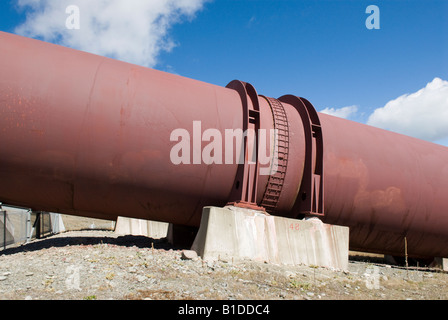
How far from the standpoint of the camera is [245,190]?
6312 mm

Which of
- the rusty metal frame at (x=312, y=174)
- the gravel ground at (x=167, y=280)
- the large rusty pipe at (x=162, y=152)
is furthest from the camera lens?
the rusty metal frame at (x=312, y=174)

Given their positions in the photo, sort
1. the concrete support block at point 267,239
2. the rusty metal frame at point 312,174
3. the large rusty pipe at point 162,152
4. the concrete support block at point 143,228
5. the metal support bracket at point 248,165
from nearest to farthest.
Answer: the large rusty pipe at point 162,152 < the concrete support block at point 267,239 < the metal support bracket at point 248,165 < the rusty metal frame at point 312,174 < the concrete support block at point 143,228

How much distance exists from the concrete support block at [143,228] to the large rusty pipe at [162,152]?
244 inches

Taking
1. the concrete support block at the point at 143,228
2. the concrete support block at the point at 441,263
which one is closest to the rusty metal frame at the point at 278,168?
the concrete support block at the point at 441,263

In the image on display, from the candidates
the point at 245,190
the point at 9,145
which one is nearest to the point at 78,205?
the point at 9,145

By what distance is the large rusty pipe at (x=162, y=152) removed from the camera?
18.4 feet

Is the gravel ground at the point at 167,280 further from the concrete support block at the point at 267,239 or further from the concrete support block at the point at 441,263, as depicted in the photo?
the concrete support block at the point at 441,263

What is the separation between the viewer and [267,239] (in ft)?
19.9

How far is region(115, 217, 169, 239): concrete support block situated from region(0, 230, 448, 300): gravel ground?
642cm

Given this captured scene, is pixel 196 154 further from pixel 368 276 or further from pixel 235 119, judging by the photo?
pixel 368 276

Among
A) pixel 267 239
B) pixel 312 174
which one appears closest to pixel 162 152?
pixel 267 239

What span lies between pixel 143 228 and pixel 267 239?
7781 millimetres

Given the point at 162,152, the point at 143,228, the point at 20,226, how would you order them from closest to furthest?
the point at 162,152 → the point at 20,226 → the point at 143,228

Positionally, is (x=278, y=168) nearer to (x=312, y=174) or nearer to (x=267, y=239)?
(x=312, y=174)
